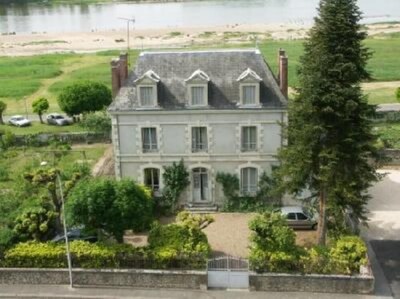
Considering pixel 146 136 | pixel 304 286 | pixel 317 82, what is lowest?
pixel 304 286

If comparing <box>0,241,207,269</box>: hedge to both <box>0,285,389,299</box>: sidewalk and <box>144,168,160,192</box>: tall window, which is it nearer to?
<box>0,285,389,299</box>: sidewalk

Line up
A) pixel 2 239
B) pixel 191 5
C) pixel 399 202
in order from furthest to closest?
pixel 191 5 → pixel 399 202 → pixel 2 239

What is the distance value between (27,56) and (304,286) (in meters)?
80.4

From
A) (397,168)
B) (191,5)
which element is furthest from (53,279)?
(191,5)

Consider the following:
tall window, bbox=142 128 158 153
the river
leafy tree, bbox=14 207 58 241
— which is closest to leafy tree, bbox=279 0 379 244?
tall window, bbox=142 128 158 153

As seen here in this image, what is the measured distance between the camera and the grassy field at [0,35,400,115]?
65062 mm

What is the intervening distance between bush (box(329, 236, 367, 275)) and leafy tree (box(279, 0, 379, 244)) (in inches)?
92.0

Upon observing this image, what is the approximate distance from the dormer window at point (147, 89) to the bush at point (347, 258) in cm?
1339

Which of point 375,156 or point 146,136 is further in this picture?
point 146,136

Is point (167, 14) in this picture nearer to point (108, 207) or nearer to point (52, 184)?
point (52, 184)

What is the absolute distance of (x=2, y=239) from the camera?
26.5 m

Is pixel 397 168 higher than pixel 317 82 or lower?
lower

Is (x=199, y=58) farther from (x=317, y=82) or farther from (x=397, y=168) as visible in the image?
(x=397, y=168)

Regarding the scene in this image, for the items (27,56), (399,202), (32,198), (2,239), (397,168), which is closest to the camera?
(2,239)
